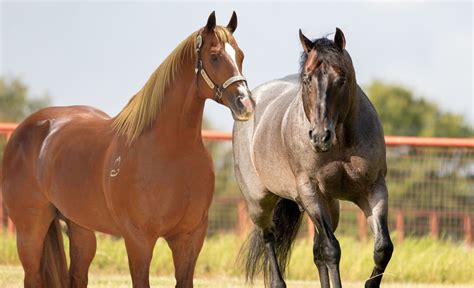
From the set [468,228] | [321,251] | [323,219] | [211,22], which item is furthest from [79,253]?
[468,228]

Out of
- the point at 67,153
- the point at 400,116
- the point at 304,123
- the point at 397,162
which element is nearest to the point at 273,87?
the point at 304,123

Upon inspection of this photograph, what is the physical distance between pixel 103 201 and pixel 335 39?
6.16 ft

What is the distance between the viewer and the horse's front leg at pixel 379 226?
260 inches

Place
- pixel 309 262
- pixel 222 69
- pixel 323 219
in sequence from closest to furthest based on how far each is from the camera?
1. pixel 222 69
2. pixel 323 219
3. pixel 309 262

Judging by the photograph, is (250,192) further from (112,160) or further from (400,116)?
(400,116)

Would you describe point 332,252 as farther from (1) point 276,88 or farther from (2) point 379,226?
(1) point 276,88

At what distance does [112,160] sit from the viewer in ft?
21.6

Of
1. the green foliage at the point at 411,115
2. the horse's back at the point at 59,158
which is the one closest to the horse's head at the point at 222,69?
the horse's back at the point at 59,158

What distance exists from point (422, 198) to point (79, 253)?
625 centimetres

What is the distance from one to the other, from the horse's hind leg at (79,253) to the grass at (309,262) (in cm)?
283

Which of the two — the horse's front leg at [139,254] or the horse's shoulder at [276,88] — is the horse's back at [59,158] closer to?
the horse's front leg at [139,254]

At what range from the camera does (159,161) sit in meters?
6.41

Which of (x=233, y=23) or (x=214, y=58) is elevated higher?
(x=233, y=23)

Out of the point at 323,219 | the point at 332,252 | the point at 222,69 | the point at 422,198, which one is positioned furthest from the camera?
the point at 422,198
